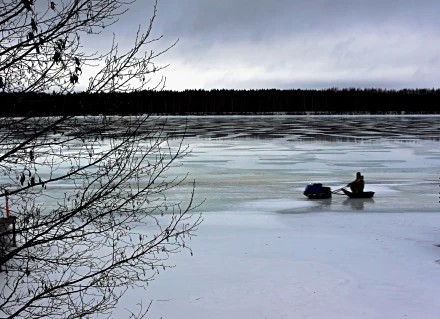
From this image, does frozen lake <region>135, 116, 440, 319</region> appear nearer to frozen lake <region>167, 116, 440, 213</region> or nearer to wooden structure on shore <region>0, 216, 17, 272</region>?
frozen lake <region>167, 116, 440, 213</region>

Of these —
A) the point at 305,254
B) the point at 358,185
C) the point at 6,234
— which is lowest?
the point at 305,254

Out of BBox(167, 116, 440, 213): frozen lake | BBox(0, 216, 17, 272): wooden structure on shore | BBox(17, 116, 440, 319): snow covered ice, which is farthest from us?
BBox(167, 116, 440, 213): frozen lake

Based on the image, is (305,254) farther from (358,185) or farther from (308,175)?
(308,175)

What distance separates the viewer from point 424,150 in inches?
1112

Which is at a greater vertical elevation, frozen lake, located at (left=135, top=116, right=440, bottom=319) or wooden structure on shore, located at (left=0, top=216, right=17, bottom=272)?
wooden structure on shore, located at (left=0, top=216, right=17, bottom=272)

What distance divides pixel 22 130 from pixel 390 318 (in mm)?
4848

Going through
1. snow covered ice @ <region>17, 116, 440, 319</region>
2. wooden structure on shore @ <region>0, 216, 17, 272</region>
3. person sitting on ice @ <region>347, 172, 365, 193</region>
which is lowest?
snow covered ice @ <region>17, 116, 440, 319</region>

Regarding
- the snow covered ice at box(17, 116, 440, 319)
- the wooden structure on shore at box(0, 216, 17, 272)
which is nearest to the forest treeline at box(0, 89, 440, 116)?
the snow covered ice at box(17, 116, 440, 319)

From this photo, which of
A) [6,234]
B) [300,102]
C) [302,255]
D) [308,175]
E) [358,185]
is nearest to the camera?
[6,234]

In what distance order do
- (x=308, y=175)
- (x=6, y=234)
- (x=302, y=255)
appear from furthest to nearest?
1. (x=308, y=175)
2. (x=302, y=255)
3. (x=6, y=234)

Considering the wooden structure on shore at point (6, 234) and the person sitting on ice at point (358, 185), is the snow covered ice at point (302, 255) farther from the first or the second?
the wooden structure on shore at point (6, 234)

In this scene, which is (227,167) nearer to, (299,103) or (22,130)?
(22,130)

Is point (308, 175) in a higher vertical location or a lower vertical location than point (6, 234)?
lower

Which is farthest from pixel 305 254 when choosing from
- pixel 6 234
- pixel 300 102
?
pixel 300 102
